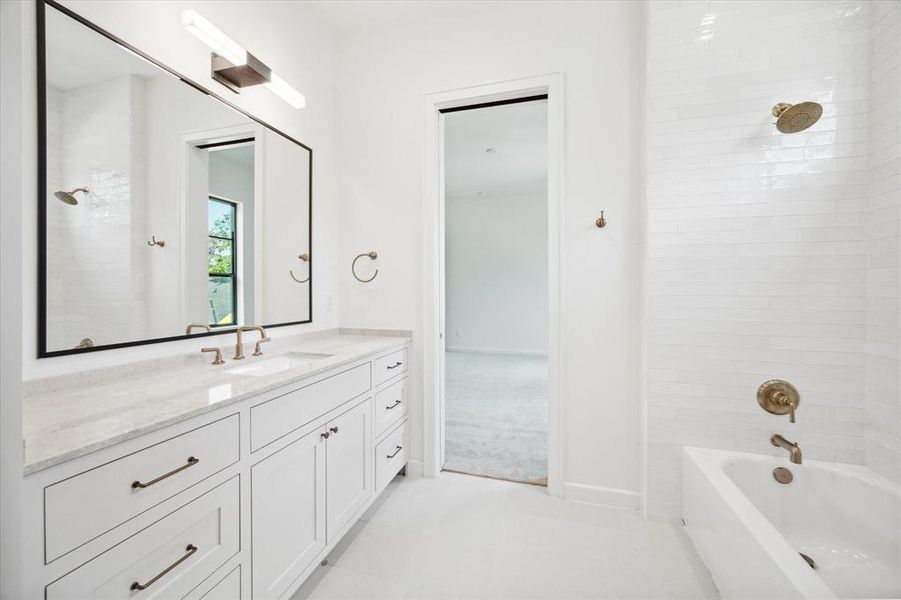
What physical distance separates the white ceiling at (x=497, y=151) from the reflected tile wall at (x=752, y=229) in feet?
3.67

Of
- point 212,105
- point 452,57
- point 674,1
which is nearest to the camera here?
point 212,105

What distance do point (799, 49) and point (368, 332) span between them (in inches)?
105

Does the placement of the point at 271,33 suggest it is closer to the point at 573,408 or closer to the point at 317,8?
the point at 317,8

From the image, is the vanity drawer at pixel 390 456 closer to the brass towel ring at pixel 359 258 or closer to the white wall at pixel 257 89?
the white wall at pixel 257 89

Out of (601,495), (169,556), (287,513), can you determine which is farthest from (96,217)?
(601,495)

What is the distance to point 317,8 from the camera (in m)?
2.39

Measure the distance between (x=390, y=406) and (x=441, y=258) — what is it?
1.00 m

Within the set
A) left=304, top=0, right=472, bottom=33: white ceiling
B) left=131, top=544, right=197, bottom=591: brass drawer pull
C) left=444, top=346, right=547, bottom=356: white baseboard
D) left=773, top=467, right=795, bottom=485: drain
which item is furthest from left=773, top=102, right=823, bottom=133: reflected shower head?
left=444, top=346, right=547, bottom=356: white baseboard

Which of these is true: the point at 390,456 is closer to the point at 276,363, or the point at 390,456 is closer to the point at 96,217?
the point at 276,363

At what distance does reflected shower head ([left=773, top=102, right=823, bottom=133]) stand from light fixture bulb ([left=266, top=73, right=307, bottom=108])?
2.27 m

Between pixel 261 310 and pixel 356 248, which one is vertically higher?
pixel 356 248

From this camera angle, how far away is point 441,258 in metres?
2.53

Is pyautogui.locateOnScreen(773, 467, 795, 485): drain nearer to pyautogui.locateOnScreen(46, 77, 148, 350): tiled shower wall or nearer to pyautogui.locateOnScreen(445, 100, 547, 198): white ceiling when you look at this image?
pyautogui.locateOnScreen(445, 100, 547, 198): white ceiling

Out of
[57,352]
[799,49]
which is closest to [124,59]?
[57,352]
